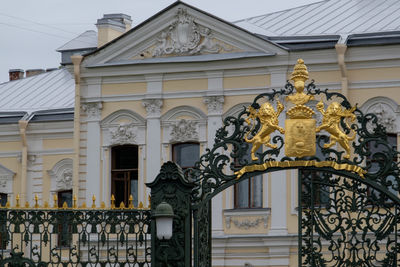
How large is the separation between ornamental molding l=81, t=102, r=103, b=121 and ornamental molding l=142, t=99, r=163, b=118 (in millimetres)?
1013

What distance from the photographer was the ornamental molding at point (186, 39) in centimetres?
2611

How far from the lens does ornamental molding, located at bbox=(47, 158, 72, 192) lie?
29047 mm

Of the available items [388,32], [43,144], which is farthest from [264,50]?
[43,144]

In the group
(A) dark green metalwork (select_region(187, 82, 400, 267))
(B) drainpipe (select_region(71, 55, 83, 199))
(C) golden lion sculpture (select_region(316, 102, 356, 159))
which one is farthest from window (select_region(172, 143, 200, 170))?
(C) golden lion sculpture (select_region(316, 102, 356, 159))

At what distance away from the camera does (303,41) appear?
25.7m

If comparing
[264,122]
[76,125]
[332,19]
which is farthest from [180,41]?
[264,122]

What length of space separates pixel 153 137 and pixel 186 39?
2.05m

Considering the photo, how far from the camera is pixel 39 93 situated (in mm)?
31219

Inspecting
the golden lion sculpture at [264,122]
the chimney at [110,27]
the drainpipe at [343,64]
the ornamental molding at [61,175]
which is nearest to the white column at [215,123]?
the drainpipe at [343,64]

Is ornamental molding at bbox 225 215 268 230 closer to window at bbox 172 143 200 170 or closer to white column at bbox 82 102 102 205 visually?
window at bbox 172 143 200 170

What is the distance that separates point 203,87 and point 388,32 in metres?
3.75

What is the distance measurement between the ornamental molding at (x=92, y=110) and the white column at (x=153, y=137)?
1047 mm

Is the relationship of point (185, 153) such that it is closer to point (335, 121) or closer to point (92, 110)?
point (92, 110)

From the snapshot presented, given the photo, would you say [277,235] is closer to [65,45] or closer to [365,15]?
[365,15]
